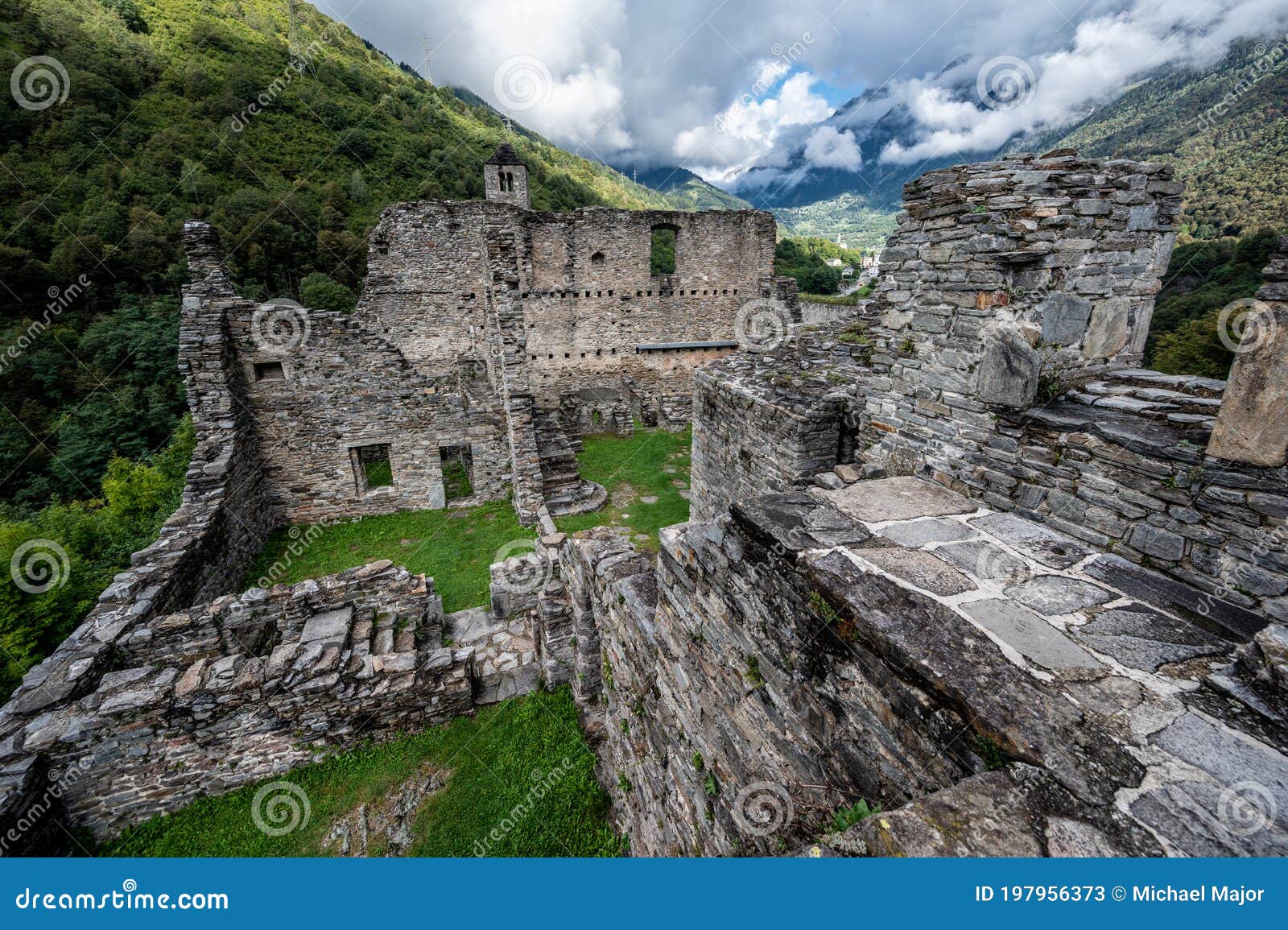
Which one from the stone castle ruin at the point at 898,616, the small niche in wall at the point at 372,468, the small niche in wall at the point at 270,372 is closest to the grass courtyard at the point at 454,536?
the small niche in wall at the point at 372,468

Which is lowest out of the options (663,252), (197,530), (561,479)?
(561,479)

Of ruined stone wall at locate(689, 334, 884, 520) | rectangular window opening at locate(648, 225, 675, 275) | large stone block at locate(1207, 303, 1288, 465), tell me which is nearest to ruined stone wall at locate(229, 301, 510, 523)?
ruined stone wall at locate(689, 334, 884, 520)

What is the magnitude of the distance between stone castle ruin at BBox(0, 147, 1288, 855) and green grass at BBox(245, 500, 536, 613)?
36.1 inches

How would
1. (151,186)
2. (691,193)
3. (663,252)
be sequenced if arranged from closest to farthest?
(151,186) → (663,252) → (691,193)

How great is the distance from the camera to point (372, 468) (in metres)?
13.0

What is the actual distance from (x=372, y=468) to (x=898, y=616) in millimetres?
13626

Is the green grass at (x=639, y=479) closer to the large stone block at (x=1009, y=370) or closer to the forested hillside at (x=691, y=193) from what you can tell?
the large stone block at (x=1009, y=370)

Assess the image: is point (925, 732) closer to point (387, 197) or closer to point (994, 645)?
point (994, 645)

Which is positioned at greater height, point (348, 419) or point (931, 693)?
point (931, 693)

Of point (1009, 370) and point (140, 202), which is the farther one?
point (140, 202)

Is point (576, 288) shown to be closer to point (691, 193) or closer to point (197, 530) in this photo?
point (197, 530)

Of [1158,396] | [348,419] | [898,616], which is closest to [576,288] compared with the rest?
[348,419]

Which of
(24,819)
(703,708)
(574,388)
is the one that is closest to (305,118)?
(574,388)

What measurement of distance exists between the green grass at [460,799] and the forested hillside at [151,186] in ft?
56.8
